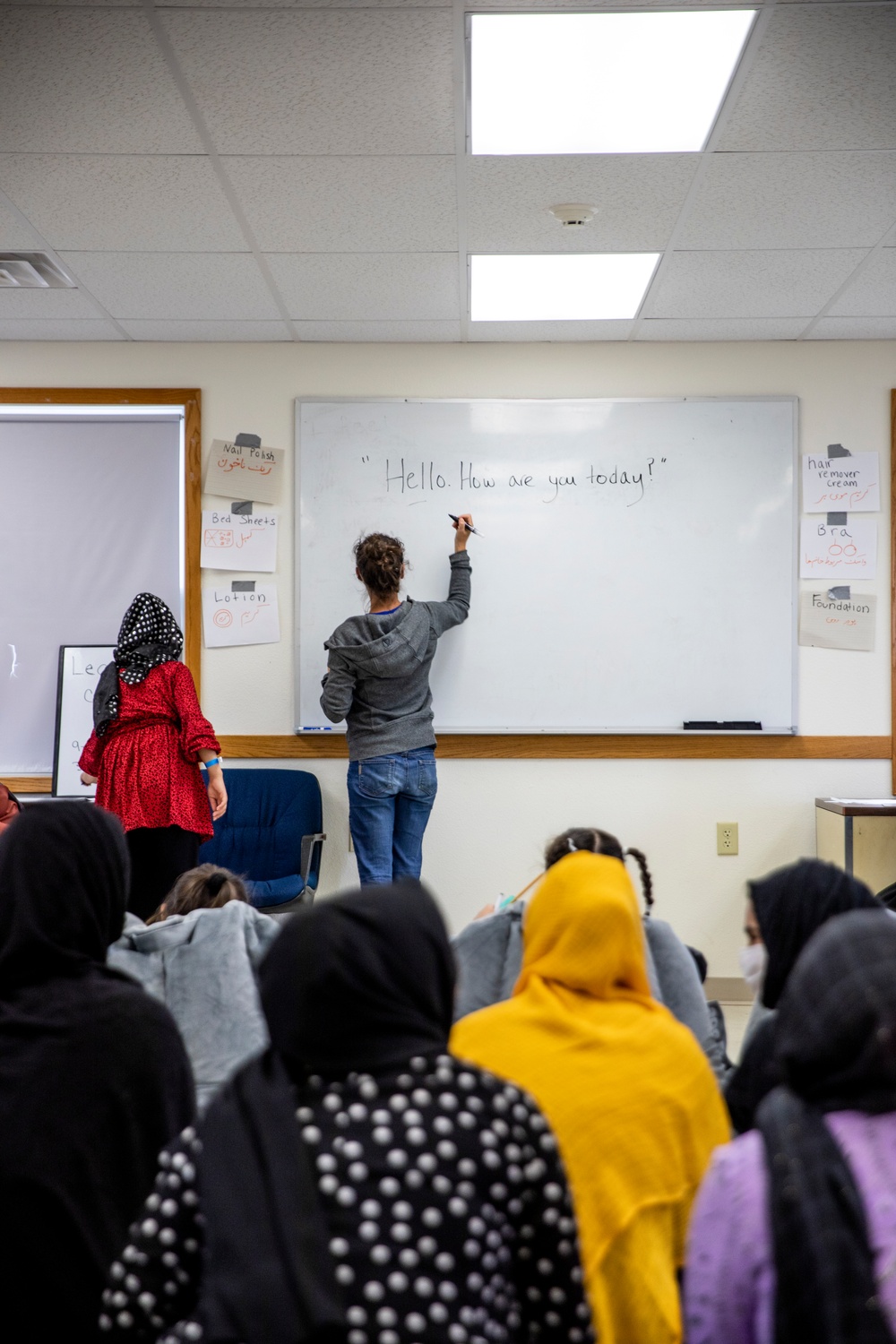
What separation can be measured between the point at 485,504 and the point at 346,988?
10.8 ft

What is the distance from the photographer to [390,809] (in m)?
3.67

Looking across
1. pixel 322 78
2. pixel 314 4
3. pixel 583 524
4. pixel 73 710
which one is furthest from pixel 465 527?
pixel 314 4

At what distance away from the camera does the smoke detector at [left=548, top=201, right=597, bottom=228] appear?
2.96 meters

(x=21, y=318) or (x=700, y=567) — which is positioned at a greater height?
(x=21, y=318)

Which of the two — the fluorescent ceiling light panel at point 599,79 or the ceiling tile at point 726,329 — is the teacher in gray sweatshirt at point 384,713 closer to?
the ceiling tile at point 726,329

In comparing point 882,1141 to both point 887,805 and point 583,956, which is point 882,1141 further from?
point 887,805

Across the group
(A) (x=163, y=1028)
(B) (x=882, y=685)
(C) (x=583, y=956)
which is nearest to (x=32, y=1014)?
(A) (x=163, y=1028)

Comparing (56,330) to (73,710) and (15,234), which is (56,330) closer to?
(15,234)

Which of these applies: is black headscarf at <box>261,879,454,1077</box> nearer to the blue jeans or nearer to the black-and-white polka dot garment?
the black-and-white polka dot garment

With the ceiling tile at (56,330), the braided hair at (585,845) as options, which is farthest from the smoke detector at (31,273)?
the braided hair at (585,845)

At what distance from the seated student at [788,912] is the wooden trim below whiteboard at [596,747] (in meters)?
2.45

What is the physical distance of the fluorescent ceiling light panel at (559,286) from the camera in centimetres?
340

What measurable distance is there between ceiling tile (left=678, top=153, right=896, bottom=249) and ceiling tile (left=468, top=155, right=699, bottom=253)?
0.29ft

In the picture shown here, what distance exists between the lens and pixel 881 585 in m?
4.10
